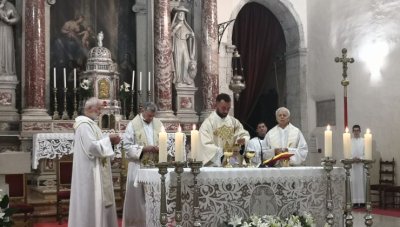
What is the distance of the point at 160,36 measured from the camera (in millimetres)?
12148

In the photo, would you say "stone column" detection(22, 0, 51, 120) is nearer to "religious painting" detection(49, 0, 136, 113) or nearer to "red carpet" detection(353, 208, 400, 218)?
"religious painting" detection(49, 0, 136, 113)

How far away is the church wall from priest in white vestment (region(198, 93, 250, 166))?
6686 mm

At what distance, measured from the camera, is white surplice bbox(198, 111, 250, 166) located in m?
6.53

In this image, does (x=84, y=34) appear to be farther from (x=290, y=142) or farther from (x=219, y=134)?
(x=290, y=142)

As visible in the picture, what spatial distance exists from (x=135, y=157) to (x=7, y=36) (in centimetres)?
514

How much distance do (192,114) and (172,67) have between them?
1.10 meters

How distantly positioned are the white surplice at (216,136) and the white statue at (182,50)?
576cm

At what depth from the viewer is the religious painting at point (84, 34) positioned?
12242 millimetres

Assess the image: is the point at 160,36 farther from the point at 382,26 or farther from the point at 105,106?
the point at 382,26

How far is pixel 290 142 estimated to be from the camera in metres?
6.99

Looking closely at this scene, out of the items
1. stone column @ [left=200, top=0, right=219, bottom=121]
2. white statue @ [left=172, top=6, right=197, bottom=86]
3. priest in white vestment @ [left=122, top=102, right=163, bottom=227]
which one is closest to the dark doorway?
stone column @ [left=200, top=0, right=219, bottom=121]

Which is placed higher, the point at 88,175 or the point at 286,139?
the point at 286,139

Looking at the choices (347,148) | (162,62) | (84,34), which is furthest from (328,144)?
(84,34)

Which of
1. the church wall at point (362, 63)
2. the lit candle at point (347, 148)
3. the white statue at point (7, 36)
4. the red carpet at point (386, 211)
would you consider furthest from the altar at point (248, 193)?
the church wall at point (362, 63)
